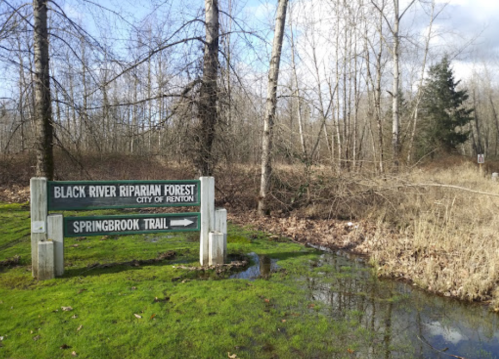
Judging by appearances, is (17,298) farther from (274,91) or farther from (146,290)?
(274,91)

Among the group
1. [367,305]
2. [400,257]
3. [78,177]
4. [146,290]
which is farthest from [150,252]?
[78,177]

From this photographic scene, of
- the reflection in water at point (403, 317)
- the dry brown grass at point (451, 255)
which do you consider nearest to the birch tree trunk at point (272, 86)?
the dry brown grass at point (451, 255)

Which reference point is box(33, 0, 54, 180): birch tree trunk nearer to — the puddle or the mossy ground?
the mossy ground

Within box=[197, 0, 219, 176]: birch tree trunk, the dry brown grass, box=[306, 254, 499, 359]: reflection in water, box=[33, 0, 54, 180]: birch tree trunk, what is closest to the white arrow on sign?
box=[306, 254, 499, 359]: reflection in water

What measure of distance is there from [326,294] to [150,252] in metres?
3.44

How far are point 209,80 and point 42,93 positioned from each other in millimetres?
4063

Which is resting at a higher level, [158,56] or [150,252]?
[158,56]

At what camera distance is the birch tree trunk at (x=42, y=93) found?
8281mm

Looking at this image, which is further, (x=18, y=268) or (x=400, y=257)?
(x=400, y=257)

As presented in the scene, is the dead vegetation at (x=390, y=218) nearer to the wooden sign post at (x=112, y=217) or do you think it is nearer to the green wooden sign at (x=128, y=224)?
the wooden sign post at (x=112, y=217)

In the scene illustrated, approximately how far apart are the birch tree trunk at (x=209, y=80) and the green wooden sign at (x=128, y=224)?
13.2ft

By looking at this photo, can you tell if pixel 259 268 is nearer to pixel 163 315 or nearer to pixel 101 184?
pixel 163 315

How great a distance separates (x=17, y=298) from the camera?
4.41 m

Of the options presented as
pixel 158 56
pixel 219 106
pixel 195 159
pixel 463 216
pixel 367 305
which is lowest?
pixel 367 305
